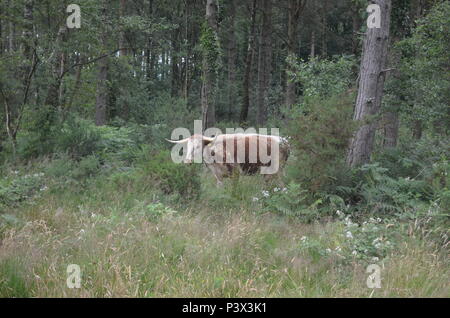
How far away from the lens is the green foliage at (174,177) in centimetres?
746

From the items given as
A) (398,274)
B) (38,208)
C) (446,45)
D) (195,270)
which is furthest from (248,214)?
(446,45)

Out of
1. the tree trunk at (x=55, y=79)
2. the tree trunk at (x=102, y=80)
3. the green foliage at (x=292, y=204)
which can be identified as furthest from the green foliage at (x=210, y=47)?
the green foliage at (x=292, y=204)

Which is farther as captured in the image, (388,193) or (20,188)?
(20,188)

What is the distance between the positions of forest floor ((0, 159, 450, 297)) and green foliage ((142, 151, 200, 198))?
0.90 m

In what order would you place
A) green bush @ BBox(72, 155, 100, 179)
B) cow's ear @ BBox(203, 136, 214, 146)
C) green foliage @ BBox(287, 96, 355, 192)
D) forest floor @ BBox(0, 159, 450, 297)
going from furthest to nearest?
cow's ear @ BBox(203, 136, 214, 146) → green bush @ BBox(72, 155, 100, 179) → green foliage @ BBox(287, 96, 355, 192) → forest floor @ BBox(0, 159, 450, 297)

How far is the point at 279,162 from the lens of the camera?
9.80 metres

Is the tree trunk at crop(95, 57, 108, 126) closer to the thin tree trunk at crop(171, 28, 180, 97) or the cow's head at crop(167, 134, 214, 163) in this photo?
the cow's head at crop(167, 134, 214, 163)

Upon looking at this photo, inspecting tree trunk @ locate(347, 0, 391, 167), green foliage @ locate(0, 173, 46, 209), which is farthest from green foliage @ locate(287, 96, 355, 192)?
green foliage @ locate(0, 173, 46, 209)

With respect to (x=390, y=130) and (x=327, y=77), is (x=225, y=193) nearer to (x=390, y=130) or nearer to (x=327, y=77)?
(x=327, y=77)

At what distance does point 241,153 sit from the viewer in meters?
9.69

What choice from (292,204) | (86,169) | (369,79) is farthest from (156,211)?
(369,79)

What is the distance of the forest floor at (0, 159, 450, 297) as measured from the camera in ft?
13.9

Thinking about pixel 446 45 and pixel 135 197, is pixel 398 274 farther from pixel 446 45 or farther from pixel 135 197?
pixel 446 45

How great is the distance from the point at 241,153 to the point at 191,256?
201 inches
